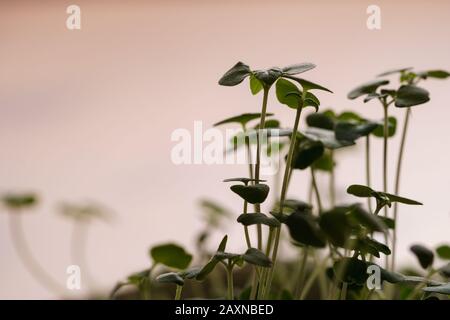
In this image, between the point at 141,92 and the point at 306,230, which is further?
the point at 141,92

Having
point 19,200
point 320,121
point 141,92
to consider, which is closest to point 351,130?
point 320,121

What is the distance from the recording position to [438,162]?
2508 millimetres

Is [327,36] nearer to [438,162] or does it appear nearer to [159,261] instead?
[438,162]

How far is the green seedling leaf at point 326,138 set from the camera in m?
0.75

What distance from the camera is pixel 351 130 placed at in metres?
0.75

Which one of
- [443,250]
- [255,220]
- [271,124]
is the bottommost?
[443,250]

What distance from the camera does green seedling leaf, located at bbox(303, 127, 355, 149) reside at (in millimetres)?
748

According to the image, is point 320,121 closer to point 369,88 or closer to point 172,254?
point 369,88

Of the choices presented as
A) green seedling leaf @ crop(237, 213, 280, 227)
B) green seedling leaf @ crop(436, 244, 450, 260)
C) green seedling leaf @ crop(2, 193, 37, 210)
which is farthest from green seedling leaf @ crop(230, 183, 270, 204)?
green seedling leaf @ crop(2, 193, 37, 210)

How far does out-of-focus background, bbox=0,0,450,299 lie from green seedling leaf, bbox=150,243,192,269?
1180mm

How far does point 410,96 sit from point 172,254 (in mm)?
357

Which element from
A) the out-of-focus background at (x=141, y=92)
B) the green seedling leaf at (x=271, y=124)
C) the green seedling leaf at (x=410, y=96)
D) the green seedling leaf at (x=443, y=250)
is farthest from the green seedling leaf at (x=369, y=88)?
the out-of-focus background at (x=141, y=92)
